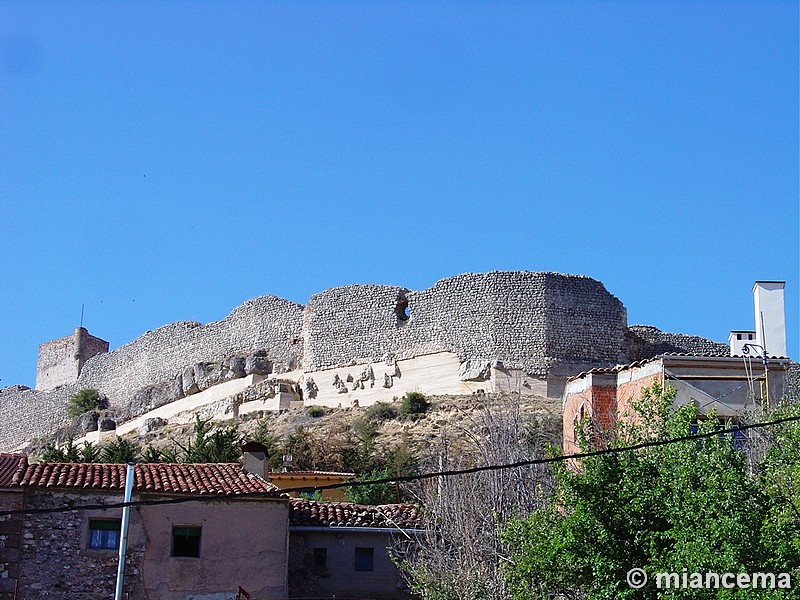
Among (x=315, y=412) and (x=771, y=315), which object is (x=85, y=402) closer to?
(x=315, y=412)

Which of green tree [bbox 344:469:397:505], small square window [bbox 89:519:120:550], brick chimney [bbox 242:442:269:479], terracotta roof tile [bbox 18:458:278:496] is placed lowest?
small square window [bbox 89:519:120:550]

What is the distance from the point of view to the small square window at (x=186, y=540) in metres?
21.4

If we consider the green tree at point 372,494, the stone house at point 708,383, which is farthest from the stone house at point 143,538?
the green tree at point 372,494

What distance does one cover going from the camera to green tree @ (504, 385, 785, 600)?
50.3 ft

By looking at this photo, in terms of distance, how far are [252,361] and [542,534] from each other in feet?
110

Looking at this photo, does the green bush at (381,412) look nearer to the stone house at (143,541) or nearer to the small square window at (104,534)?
the stone house at (143,541)

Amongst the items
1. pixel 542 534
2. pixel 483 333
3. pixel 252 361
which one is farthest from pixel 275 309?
pixel 542 534

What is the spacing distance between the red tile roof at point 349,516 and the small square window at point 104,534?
3.25 meters

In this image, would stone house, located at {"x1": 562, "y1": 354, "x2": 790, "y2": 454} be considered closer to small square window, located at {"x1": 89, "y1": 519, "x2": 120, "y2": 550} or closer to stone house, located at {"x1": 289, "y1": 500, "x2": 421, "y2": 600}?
stone house, located at {"x1": 289, "y1": 500, "x2": 421, "y2": 600}

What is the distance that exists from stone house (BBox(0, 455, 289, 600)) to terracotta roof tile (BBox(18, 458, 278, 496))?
0.11 ft

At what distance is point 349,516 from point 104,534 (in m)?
4.56

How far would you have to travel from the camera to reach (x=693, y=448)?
16609mm

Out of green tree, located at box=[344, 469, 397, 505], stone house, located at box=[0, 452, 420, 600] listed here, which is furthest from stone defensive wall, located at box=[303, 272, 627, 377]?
stone house, located at box=[0, 452, 420, 600]

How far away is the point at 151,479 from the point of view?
72.0 feet
